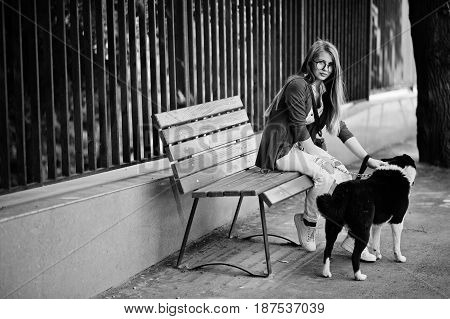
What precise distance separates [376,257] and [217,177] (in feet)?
4.57

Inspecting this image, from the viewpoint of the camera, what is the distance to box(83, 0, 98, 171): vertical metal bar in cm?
507

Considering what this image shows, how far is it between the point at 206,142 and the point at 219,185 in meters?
0.53

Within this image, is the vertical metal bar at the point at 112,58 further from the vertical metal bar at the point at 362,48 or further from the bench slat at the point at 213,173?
the vertical metal bar at the point at 362,48

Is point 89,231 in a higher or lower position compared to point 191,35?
lower

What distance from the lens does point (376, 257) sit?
5332 millimetres

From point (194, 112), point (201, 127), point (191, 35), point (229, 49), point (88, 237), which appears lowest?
point (88, 237)

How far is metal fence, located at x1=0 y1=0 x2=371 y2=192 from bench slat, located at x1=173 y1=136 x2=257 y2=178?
1.79 ft

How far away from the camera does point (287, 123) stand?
5512mm

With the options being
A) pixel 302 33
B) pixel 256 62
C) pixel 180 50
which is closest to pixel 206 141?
pixel 180 50

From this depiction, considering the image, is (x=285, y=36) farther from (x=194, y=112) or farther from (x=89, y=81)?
(x=89, y=81)

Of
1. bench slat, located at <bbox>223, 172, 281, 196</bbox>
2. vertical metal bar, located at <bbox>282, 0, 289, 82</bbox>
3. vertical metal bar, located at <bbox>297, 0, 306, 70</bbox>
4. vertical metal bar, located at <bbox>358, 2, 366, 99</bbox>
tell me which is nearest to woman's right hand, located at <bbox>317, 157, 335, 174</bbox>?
bench slat, located at <bbox>223, 172, 281, 196</bbox>

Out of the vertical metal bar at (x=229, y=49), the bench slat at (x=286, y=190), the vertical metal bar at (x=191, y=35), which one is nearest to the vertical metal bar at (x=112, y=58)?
the vertical metal bar at (x=191, y=35)

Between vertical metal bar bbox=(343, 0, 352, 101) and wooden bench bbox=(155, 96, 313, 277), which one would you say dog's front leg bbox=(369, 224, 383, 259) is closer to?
wooden bench bbox=(155, 96, 313, 277)

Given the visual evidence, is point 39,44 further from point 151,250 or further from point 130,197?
point 151,250
